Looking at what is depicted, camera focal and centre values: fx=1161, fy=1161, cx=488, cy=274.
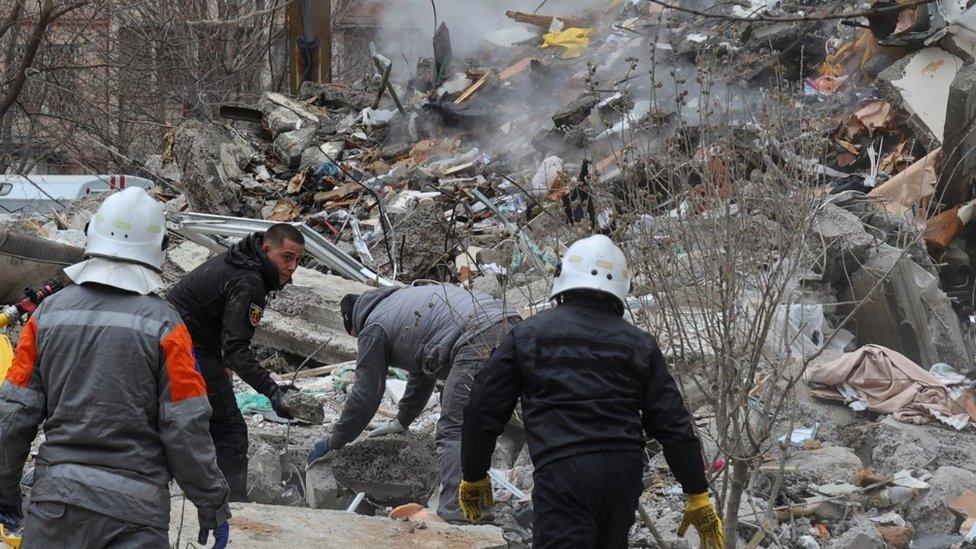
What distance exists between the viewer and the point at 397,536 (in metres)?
4.62

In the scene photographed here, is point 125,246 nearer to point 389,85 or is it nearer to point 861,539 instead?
point 861,539

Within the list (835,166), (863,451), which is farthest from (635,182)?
(835,166)

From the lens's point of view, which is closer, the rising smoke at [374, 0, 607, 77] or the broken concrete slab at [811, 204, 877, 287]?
the broken concrete slab at [811, 204, 877, 287]

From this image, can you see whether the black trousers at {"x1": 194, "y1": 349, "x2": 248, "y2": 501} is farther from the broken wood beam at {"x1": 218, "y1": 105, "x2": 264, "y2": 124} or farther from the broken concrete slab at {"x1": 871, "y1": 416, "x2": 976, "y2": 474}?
the broken wood beam at {"x1": 218, "y1": 105, "x2": 264, "y2": 124}

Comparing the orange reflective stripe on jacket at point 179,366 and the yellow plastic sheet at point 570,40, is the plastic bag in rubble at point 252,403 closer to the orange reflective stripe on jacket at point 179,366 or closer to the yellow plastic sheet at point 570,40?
the orange reflective stripe on jacket at point 179,366

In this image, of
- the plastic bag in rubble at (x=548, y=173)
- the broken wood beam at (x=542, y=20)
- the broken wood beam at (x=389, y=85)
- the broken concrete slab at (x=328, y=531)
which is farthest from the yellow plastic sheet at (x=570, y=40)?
the broken concrete slab at (x=328, y=531)

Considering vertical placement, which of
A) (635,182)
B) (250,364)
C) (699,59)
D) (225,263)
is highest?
(699,59)

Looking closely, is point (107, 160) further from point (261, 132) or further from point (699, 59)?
point (699, 59)

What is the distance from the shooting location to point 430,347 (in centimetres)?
531

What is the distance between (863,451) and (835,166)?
4798mm

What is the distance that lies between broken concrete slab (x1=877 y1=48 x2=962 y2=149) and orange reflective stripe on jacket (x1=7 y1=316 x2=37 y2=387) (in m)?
8.39

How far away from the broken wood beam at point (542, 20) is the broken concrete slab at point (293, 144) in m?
4.38

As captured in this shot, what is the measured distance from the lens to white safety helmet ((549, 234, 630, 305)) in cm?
363

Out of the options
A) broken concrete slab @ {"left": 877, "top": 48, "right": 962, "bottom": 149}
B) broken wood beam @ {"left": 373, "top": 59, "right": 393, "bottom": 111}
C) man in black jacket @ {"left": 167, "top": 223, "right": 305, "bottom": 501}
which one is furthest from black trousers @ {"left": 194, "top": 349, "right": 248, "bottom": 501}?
broken wood beam @ {"left": 373, "top": 59, "right": 393, "bottom": 111}
